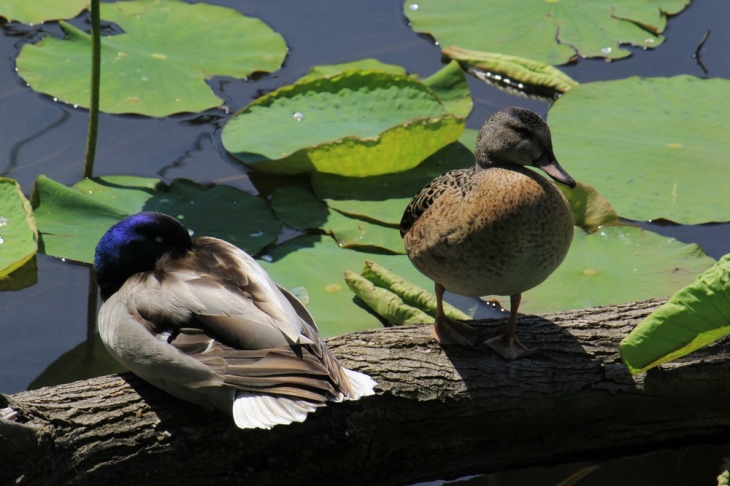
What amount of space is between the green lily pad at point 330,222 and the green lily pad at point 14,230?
3.98 ft

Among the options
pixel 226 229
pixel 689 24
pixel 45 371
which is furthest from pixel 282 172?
pixel 689 24

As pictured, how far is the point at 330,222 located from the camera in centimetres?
464

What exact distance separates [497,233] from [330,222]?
1.70 m

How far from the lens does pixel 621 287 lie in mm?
4199

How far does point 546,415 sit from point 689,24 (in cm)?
420

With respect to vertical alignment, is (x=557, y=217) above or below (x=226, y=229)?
above

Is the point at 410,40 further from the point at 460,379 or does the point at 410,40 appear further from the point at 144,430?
the point at 144,430

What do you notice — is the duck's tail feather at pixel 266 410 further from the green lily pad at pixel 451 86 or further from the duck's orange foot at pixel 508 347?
the green lily pad at pixel 451 86

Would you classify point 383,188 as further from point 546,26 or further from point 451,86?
point 546,26

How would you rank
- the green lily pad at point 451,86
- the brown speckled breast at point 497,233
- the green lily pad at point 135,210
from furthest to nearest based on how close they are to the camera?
the green lily pad at point 451,86 → the green lily pad at point 135,210 → the brown speckled breast at point 497,233

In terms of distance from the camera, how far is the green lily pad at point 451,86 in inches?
218

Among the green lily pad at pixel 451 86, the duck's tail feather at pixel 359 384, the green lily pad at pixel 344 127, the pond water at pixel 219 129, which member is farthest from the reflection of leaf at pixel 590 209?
the duck's tail feather at pixel 359 384

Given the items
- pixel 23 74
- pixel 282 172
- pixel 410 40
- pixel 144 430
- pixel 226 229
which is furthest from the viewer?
pixel 410 40

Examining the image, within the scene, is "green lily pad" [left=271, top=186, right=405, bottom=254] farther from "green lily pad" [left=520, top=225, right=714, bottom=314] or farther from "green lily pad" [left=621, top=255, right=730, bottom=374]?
"green lily pad" [left=621, top=255, right=730, bottom=374]
